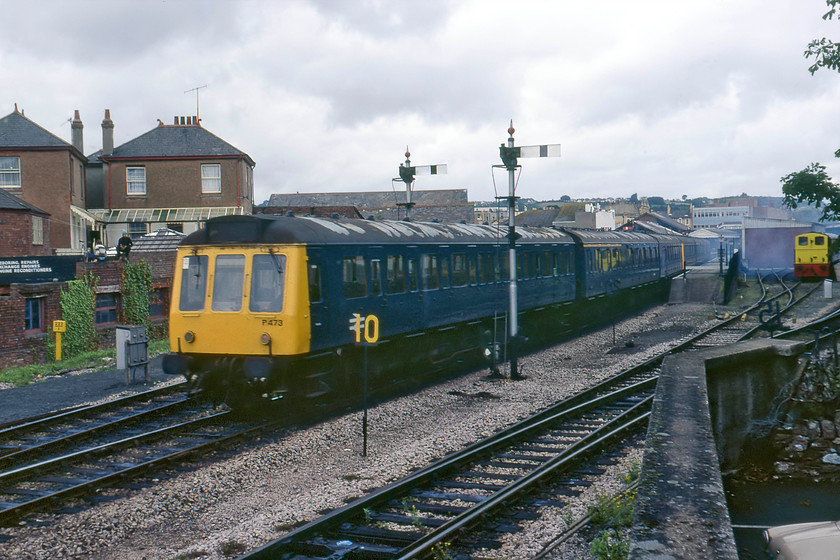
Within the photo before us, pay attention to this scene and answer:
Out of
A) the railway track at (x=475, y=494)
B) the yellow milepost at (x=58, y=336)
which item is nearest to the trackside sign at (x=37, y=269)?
the yellow milepost at (x=58, y=336)

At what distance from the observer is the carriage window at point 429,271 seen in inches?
577

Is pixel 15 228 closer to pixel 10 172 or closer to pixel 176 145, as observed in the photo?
pixel 10 172

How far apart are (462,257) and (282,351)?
6351mm

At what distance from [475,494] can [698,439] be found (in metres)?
2.47

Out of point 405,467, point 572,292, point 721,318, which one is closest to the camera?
point 405,467

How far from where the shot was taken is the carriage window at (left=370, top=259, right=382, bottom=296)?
42.7ft

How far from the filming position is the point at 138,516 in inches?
303

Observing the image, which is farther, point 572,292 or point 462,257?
point 572,292

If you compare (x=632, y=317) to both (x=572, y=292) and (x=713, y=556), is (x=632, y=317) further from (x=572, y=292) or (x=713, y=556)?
(x=713, y=556)

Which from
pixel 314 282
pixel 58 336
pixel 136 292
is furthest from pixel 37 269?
pixel 314 282

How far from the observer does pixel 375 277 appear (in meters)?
13.1

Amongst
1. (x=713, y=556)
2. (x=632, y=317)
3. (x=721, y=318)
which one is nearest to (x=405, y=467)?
(x=713, y=556)

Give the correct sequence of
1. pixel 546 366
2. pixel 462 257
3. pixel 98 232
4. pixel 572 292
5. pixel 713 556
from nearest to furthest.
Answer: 1. pixel 713 556
2. pixel 462 257
3. pixel 546 366
4. pixel 572 292
5. pixel 98 232

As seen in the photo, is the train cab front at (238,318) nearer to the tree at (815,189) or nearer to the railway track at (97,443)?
the railway track at (97,443)
